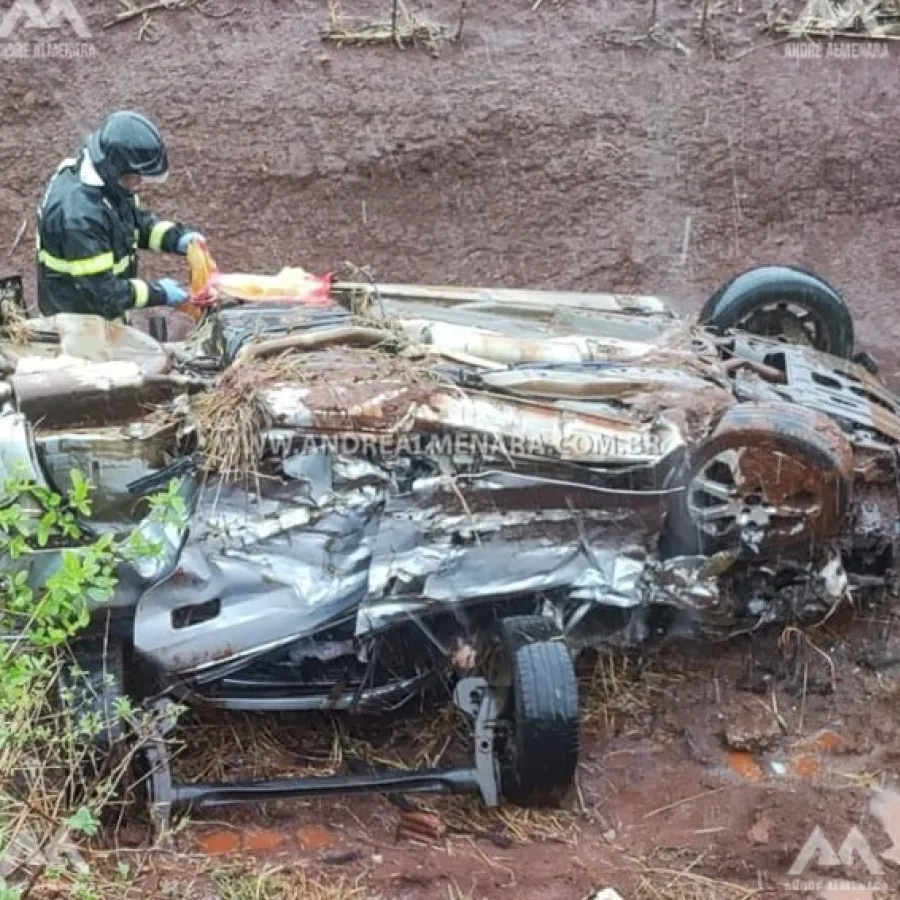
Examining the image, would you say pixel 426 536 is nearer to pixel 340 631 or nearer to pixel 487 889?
pixel 340 631

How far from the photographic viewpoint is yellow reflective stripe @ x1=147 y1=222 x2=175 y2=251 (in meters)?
6.77

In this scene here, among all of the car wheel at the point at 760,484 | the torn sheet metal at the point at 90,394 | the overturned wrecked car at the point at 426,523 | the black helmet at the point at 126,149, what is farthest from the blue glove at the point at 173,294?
the car wheel at the point at 760,484

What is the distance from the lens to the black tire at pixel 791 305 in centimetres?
659

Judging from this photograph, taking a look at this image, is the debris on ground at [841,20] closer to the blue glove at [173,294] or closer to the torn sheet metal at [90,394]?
the blue glove at [173,294]

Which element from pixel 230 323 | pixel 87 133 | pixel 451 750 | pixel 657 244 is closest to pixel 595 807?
pixel 451 750

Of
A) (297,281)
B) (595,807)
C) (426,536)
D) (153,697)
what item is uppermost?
(297,281)

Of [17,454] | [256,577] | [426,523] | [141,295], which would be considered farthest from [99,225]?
[426,523]

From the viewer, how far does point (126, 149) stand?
630 cm

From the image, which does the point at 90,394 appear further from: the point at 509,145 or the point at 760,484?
the point at 509,145

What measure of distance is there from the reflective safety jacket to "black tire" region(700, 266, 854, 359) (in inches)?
106

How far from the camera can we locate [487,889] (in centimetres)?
445

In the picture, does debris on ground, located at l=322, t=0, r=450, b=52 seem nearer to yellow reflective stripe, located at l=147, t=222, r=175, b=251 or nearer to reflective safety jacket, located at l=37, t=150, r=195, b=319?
yellow reflective stripe, located at l=147, t=222, r=175, b=251

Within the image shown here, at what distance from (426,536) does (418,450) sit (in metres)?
0.31

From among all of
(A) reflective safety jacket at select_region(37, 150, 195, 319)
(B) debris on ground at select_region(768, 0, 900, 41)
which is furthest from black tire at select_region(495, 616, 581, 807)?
(B) debris on ground at select_region(768, 0, 900, 41)
